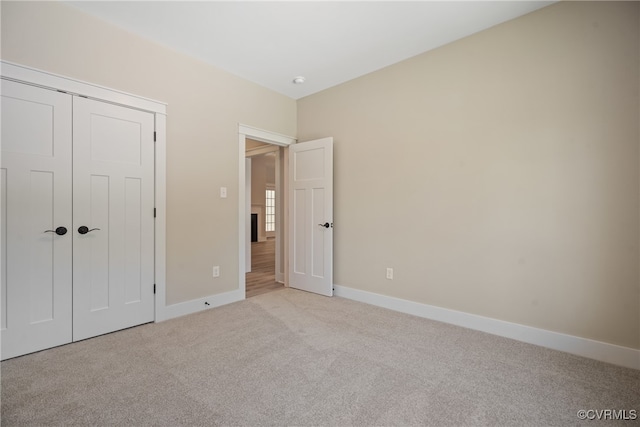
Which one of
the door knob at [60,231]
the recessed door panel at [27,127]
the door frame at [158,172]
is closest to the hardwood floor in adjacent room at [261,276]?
the door frame at [158,172]

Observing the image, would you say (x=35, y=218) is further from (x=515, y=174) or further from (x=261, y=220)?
(x=261, y=220)

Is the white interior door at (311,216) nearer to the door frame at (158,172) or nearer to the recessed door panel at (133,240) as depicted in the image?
the door frame at (158,172)

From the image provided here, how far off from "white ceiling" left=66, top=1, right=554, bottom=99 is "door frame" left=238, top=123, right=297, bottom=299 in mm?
802

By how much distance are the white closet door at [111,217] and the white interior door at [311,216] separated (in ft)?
6.02

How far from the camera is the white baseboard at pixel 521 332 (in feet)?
7.07

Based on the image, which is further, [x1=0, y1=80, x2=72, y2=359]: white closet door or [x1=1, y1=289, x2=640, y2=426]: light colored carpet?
[x1=0, y1=80, x2=72, y2=359]: white closet door

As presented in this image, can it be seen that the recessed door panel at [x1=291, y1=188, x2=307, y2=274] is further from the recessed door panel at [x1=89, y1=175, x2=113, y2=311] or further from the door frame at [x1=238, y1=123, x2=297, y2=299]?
the recessed door panel at [x1=89, y1=175, x2=113, y2=311]

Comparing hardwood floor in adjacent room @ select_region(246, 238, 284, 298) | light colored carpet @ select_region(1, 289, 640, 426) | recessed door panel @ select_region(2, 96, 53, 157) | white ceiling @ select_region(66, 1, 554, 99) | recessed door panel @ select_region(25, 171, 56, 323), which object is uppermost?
white ceiling @ select_region(66, 1, 554, 99)

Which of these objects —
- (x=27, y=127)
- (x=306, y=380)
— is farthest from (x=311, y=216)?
(x=27, y=127)

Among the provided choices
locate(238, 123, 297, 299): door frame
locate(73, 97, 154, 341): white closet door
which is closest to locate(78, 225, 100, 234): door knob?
locate(73, 97, 154, 341): white closet door

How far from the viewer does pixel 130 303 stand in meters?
2.77

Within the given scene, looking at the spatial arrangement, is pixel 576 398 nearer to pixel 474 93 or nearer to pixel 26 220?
pixel 474 93

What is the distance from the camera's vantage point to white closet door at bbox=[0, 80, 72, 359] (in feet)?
7.02

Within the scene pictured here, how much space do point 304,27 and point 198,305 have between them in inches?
119
